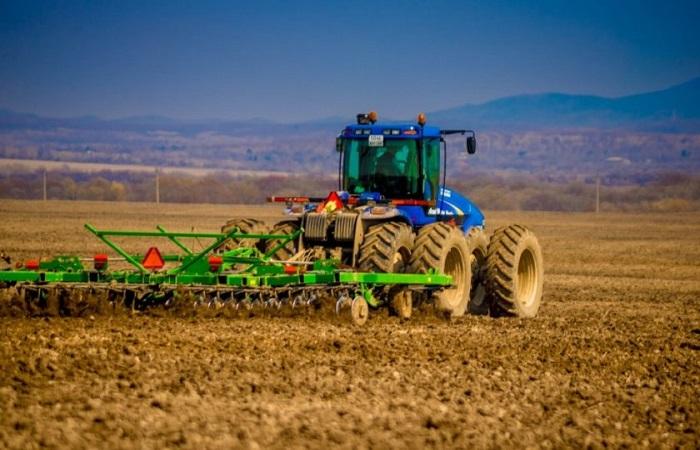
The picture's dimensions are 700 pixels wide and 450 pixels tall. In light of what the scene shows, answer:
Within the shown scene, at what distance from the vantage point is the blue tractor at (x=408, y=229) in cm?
1434

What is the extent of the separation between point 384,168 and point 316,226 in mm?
1937

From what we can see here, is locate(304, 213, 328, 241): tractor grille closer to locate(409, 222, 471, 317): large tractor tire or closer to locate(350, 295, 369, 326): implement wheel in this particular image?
locate(409, 222, 471, 317): large tractor tire

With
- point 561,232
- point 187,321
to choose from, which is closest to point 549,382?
point 187,321

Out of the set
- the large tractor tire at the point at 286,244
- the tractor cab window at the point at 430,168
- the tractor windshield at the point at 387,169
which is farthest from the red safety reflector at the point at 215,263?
the tractor cab window at the point at 430,168

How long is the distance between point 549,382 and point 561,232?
30.4 meters

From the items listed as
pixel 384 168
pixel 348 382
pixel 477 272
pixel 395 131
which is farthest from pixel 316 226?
pixel 348 382

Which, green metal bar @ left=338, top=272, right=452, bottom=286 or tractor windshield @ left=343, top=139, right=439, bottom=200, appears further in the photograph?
tractor windshield @ left=343, top=139, right=439, bottom=200

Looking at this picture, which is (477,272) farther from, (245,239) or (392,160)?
(245,239)

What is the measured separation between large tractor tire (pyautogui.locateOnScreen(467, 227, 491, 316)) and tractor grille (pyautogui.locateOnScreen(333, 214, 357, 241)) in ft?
6.68

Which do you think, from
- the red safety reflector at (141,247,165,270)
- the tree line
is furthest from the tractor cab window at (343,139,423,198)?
the tree line

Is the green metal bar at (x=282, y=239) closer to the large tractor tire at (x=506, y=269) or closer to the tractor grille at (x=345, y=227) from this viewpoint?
the tractor grille at (x=345, y=227)

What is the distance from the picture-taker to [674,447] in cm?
848

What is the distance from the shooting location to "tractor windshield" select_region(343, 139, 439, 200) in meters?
16.1

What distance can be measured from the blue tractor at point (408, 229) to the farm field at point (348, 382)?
0.59m
